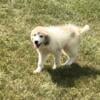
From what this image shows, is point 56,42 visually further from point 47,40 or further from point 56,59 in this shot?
point 56,59

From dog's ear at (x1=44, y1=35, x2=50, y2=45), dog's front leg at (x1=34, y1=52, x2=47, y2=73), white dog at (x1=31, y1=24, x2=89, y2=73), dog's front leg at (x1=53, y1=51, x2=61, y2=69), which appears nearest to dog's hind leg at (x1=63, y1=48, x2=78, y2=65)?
white dog at (x1=31, y1=24, x2=89, y2=73)

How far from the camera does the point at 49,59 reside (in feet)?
33.2

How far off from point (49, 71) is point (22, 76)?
25.0 inches

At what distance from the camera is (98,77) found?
9.50m

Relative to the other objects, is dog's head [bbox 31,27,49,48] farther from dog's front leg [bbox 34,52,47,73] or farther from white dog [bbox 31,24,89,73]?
dog's front leg [bbox 34,52,47,73]

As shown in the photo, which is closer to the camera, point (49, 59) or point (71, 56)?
point (71, 56)

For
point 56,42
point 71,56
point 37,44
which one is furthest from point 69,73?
point 37,44

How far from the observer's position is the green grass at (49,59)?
8.71 meters

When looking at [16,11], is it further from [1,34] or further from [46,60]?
[46,60]

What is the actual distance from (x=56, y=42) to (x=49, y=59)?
1.06 m

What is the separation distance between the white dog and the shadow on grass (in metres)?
0.17

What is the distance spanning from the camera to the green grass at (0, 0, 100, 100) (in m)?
8.71

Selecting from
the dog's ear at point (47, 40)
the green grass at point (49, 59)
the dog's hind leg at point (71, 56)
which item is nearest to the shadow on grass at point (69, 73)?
the green grass at point (49, 59)

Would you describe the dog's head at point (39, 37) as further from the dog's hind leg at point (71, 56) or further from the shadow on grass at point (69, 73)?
the dog's hind leg at point (71, 56)
